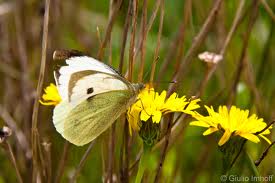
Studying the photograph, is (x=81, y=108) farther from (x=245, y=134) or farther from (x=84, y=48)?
(x=84, y=48)

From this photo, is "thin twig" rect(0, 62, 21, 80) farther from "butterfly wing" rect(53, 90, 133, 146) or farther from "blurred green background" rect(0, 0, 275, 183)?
"butterfly wing" rect(53, 90, 133, 146)

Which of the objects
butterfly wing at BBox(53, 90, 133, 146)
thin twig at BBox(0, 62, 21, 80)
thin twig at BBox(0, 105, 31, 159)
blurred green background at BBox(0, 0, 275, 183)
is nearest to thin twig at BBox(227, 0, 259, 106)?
blurred green background at BBox(0, 0, 275, 183)

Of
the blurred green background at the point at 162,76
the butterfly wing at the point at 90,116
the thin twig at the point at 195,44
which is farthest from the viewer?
the blurred green background at the point at 162,76

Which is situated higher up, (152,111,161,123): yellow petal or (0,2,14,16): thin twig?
(152,111,161,123): yellow petal

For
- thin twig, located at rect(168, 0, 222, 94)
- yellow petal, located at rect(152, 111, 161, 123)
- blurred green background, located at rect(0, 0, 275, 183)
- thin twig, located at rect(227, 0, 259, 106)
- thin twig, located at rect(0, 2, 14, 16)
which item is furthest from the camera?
thin twig, located at rect(0, 2, 14, 16)

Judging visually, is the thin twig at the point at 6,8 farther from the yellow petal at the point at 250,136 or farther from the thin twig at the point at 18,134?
the yellow petal at the point at 250,136

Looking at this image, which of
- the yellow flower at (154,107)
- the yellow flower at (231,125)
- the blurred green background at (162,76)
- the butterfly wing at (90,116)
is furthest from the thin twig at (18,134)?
the yellow flower at (231,125)

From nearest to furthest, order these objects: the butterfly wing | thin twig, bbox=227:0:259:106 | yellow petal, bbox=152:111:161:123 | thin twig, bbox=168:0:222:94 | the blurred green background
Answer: yellow petal, bbox=152:111:161:123
the butterfly wing
thin twig, bbox=168:0:222:94
thin twig, bbox=227:0:259:106
the blurred green background

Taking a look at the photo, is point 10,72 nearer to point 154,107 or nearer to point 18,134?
point 18,134
